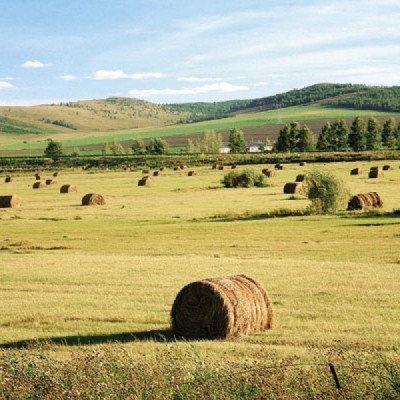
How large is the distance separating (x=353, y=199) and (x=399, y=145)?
11882 centimetres

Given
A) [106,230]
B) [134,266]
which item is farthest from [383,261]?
[106,230]

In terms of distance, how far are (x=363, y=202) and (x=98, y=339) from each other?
3335cm

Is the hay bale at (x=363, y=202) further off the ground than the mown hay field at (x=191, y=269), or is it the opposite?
the hay bale at (x=363, y=202)

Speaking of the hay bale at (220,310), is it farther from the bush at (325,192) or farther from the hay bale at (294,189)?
the hay bale at (294,189)

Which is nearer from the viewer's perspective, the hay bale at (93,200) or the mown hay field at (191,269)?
the mown hay field at (191,269)

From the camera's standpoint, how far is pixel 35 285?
24.0 metres

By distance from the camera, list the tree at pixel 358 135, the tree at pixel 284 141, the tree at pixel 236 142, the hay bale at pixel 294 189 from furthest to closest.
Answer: the tree at pixel 236 142, the tree at pixel 284 141, the tree at pixel 358 135, the hay bale at pixel 294 189

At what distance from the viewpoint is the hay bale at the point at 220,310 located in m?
16.2

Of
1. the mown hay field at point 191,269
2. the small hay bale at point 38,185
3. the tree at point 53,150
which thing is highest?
Answer: the tree at point 53,150

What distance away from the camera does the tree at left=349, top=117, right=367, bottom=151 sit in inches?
6176

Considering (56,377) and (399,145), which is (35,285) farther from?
(399,145)

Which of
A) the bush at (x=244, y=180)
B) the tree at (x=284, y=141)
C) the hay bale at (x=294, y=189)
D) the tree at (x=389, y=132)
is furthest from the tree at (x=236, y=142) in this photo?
the hay bale at (x=294, y=189)

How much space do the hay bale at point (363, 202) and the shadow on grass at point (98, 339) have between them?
104 feet

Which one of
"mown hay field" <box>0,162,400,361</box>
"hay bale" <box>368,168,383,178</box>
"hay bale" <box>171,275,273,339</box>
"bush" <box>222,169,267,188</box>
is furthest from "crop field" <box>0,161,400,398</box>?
"hay bale" <box>368,168,383,178</box>
